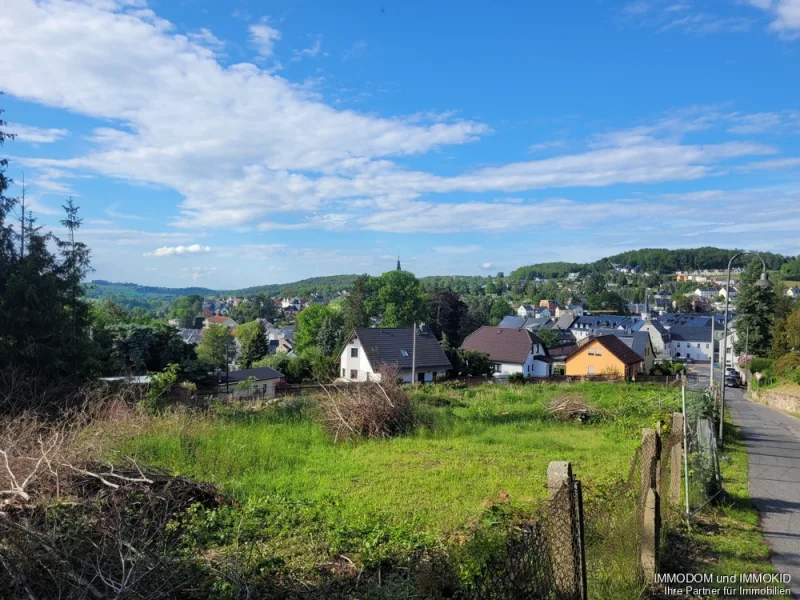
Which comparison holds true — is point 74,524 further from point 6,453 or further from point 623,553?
point 623,553

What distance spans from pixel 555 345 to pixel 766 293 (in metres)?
26.1

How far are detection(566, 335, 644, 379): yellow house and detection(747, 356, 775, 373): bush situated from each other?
889 cm

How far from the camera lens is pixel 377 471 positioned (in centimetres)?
920

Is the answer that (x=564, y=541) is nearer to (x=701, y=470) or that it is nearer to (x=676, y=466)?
(x=676, y=466)

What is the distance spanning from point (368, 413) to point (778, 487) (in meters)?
8.19

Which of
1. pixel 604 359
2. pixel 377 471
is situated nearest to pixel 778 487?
pixel 377 471

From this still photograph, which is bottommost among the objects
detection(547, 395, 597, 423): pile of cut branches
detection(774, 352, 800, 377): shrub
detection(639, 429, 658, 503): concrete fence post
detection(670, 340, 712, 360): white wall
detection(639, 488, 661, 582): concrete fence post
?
detection(670, 340, 712, 360): white wall

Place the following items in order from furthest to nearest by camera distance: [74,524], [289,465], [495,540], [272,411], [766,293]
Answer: [766,293] < [272,411] < [289,465] < [74,524] < [495,540]

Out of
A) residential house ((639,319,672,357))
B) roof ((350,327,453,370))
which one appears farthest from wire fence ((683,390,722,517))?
residential house ((639,319,672,357))

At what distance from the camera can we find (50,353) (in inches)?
597

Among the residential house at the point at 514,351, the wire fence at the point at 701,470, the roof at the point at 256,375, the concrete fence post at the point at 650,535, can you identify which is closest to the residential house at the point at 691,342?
the residential house at the point at 514,351

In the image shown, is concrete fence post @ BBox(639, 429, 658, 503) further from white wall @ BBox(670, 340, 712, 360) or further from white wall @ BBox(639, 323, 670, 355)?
white wall @ BBox(670, 340, 712, 360)

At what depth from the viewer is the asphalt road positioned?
18.9ft

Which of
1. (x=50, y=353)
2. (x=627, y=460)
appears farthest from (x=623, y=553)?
(x=50, y=353)
